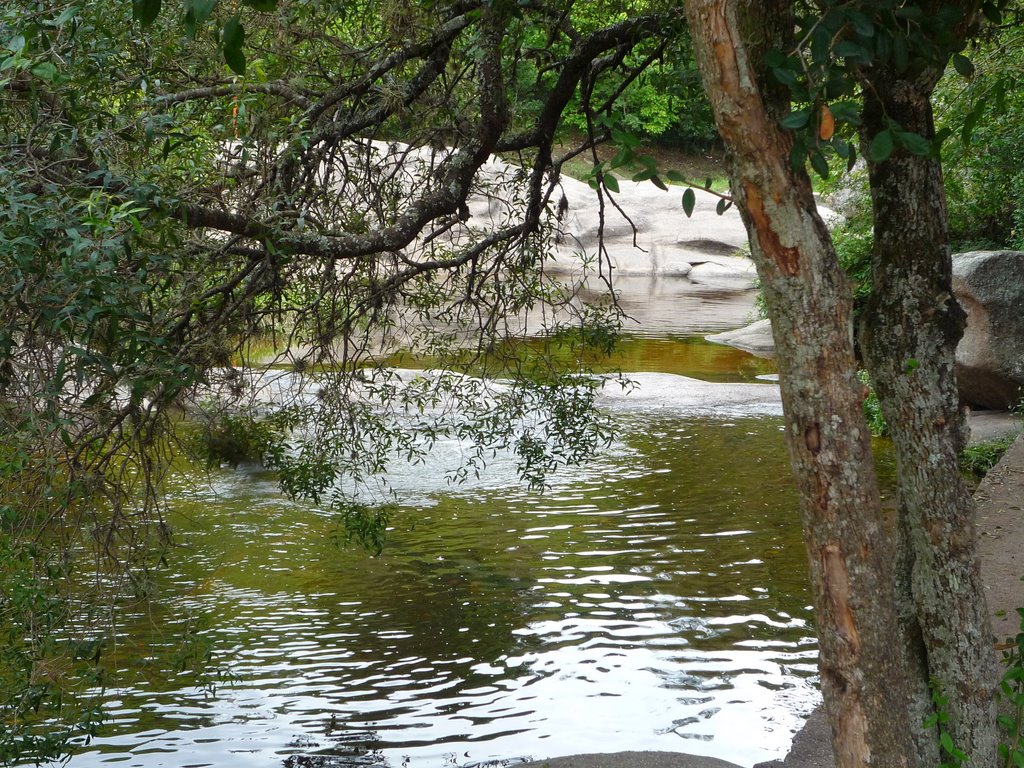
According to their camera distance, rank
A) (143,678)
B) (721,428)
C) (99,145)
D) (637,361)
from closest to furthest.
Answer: (99,145)
(143,678)
(721,428)
(637,361)

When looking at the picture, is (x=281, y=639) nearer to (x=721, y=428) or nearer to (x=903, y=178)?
(x=903, y=178)

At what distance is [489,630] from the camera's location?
7.90 m

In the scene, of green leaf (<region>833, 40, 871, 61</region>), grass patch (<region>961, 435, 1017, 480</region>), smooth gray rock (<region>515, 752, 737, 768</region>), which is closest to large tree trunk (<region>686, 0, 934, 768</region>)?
green leaf (<region>833, 40, 871, 61</region>)

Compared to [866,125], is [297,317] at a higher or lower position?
lower

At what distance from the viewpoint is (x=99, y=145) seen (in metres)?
3.84

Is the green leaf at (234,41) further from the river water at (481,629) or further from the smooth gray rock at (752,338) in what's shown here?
the smooth gray rock at (752,338)

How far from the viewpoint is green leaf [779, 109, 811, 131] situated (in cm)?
279

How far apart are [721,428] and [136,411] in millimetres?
10222

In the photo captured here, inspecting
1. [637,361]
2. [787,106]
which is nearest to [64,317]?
[787,106]

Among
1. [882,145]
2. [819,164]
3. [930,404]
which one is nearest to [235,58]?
[819,164]

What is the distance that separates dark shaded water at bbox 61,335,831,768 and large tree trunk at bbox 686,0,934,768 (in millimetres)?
2786

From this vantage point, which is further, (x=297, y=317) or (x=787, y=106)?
(x=297, y=317)

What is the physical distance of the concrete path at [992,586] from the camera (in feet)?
17.9

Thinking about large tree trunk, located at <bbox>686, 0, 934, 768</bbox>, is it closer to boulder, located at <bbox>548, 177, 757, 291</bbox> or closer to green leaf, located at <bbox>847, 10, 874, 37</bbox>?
green leaf, located at <bbox>847, 10, 874, 37</bbox>
